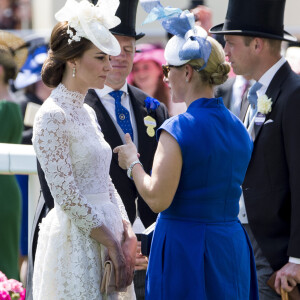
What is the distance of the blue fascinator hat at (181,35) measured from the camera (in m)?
3.32

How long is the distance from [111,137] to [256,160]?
76 centimetres

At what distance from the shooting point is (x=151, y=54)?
7656mm

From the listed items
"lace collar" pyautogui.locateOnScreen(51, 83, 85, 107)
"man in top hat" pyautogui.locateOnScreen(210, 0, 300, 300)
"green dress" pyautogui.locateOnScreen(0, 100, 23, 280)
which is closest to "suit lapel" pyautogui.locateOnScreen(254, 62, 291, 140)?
"man in top hat" pyautogui.locateOnScreen(210, 0, 300, 300)

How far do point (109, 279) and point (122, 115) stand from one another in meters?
1.16

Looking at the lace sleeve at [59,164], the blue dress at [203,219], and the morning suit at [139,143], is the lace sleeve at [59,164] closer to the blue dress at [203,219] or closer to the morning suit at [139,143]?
the blue dress at [203,219]

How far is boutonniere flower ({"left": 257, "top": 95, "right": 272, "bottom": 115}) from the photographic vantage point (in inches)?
154

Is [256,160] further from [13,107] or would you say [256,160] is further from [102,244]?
[13,107]

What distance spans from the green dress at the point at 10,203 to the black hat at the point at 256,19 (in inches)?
87.4

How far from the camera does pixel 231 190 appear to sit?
3.38 metres

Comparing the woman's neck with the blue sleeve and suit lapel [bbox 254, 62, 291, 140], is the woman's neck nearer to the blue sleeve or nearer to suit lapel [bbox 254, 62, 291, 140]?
the blue sleeve

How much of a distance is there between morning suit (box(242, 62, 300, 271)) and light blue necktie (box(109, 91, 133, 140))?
27.2 inches

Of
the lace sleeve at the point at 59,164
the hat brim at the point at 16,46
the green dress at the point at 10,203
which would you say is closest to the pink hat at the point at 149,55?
the hat brim at the point at 16,46

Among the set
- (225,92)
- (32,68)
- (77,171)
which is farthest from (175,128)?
(32,68)

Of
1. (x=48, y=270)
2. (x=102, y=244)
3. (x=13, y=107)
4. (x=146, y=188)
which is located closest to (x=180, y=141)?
(x=146, y=188)
